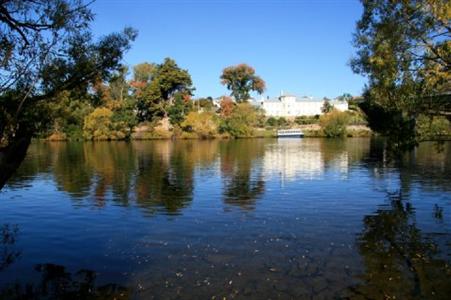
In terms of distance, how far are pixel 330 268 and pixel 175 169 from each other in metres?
28.5

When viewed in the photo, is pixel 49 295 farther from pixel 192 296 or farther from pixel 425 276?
pixel 425 276

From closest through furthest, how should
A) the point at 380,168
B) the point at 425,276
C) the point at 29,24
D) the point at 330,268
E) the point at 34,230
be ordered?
the point at 29,24 < the point at 425,276 < the point at 330,268 < the point at 34,230 < the point at 380,168

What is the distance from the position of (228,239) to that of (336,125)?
98974mm

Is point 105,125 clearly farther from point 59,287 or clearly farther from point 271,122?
point 59,287

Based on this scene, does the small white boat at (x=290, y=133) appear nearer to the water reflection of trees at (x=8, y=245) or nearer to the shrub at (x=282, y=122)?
the shrub at (x=282, y=122)

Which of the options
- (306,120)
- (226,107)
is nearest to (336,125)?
(306,120)

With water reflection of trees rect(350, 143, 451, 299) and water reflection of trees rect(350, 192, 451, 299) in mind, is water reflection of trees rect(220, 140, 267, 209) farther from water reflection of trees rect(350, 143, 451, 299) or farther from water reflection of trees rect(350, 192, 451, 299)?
water reflection of trees rect(350, 192, 451, 299)

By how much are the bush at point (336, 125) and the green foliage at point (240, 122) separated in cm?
1957

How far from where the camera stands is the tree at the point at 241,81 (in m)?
150

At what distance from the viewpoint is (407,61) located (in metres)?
15.8

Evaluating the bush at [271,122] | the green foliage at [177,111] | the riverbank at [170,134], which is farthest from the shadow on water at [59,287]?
the bush at [271,122]

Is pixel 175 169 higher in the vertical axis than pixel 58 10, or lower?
lower

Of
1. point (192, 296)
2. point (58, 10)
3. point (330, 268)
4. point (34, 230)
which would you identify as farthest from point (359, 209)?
Answer: point (58, 10)

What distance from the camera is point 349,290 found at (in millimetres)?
11500
